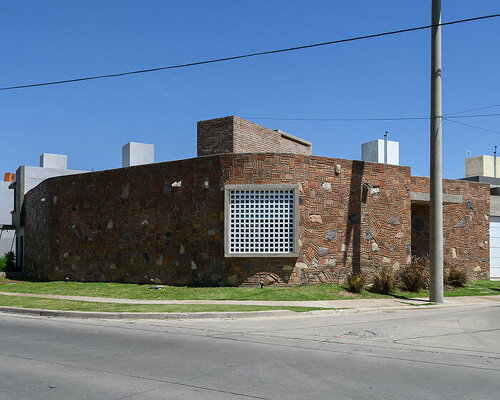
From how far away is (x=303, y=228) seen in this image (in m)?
19.8

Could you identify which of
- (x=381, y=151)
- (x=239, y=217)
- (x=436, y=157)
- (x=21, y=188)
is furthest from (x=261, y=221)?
(x=21, y=188)

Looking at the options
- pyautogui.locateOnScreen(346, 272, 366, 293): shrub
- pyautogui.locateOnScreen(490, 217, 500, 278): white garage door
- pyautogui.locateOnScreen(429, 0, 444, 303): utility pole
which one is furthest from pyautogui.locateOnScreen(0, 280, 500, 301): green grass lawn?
pyautogui.locateOnScreen(490, 217, 500, 278): white garage door

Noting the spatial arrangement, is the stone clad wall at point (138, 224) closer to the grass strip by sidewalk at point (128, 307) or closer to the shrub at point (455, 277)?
the grass strip by sidewalk at point (128, 307)

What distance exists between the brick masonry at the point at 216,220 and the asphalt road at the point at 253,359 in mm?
6047

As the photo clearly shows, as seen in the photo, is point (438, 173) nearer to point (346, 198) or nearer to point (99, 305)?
point (346, 198)

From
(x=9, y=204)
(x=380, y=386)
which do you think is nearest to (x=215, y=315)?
(x=380, y=386)

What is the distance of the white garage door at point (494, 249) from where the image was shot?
28.1m

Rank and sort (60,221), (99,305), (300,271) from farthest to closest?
(60,221)
(300,271)
(99,305)

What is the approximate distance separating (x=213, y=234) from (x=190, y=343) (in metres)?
9.70

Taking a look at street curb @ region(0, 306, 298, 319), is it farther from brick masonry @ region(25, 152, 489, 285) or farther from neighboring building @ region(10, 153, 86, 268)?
neighboring building @ region(10, 153, 86, 268)

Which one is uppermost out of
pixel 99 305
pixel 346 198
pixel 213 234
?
pixel 346 198

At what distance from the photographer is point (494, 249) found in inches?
1110

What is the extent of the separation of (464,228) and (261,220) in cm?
1146

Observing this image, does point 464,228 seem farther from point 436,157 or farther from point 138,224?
point 138,224
